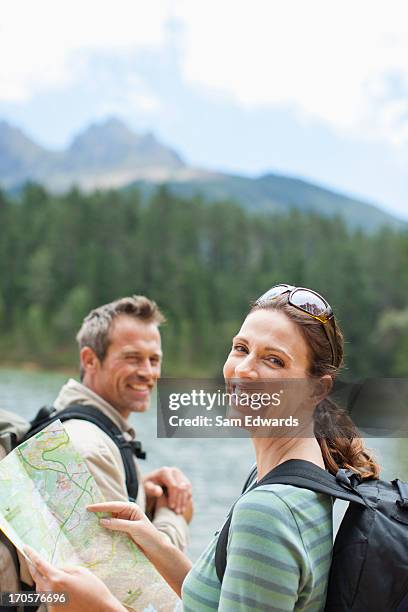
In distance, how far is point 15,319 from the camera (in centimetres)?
6700

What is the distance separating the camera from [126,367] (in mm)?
3389

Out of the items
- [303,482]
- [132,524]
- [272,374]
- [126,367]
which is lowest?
[132,524]

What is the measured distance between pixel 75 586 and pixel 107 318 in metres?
1.66

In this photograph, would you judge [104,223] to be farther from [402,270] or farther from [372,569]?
[372,569]

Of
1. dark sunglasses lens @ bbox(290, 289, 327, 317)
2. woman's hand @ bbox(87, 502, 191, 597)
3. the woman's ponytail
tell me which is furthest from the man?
dark sunglasses lens @ bbox(290, 289, 327, 317)

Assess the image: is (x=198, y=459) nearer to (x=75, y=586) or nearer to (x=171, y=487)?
(x=171, y=487)

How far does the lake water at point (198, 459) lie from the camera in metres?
14.7

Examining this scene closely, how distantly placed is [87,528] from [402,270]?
66.0 m

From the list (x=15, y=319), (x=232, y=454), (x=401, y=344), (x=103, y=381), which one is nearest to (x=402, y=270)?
(x=401, y=344)

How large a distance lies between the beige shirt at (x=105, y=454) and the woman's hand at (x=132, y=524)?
2.32 feet

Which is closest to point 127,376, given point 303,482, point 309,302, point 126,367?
point 126,367

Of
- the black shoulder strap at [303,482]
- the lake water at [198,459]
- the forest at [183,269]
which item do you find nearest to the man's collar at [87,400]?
the black shoulder strap at [303,482]

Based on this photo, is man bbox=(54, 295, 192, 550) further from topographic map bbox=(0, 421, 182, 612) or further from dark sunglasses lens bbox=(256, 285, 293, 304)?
dark sunglasses lens bbox=(256, 285, 293, 304)

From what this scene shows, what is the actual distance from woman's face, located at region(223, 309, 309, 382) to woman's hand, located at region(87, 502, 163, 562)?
0.48 meters
